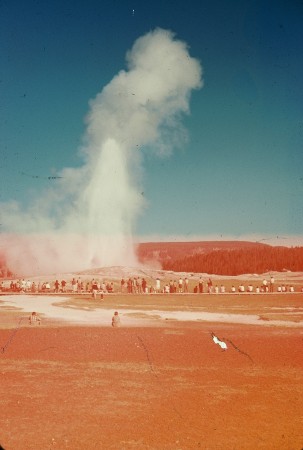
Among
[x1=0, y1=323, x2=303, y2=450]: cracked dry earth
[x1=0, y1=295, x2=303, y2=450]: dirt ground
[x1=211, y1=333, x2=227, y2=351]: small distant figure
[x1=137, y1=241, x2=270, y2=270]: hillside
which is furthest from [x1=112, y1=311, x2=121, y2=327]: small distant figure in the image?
[x1=137, y1=241, x2=270, y2=270]: hillside

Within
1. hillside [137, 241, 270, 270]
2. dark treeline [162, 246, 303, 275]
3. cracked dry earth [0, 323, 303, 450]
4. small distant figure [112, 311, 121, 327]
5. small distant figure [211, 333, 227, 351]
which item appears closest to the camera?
cracked dry earth [0, 323, 303, 450]

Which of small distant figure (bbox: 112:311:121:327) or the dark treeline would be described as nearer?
small distant figure (bbox: 112:311:121:327)

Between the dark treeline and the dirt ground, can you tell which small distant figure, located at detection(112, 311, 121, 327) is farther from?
the dark treeline

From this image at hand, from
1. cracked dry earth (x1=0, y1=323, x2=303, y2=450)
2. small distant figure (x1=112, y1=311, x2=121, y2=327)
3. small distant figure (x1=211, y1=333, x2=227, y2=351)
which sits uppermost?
small distant figure (x1=112, y1=311, x2=121, y2=327)

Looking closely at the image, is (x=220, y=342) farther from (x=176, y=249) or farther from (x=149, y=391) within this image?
(x=176, y=249)

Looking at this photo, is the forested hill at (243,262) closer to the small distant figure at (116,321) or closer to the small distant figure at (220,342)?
the small distant figure at (116,321)

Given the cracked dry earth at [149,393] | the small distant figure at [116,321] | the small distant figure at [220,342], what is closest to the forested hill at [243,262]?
the small distant figure at [116,321]

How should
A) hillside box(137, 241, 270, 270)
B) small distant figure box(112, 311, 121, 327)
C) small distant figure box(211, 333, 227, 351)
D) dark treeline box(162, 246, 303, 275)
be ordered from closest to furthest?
small distant figure box(211, 333, 227, 351), small distant figure box(112, 311, 121, 327), dark treeline box(162, 246, 303, 275), hillside box(137, 241, 270, 270)

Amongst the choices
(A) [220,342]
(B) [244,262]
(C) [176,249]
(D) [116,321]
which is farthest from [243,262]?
(A) [220,342]

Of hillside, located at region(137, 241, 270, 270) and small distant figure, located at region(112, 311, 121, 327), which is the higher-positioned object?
hillside, located at region(137, 241, 270, 270)
